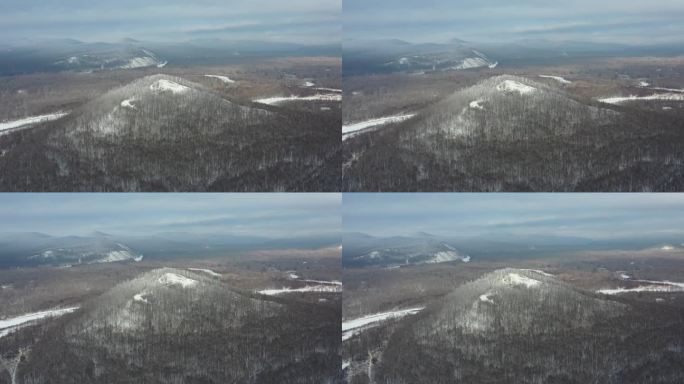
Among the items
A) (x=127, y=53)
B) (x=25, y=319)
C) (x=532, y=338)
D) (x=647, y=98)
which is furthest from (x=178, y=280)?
(x=647, y=98)

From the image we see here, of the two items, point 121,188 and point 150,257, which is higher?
point 121,188

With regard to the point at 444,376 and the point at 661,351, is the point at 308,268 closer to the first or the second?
the point at 444,376

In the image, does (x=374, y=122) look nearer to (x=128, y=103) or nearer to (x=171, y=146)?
(x=171, y=146)

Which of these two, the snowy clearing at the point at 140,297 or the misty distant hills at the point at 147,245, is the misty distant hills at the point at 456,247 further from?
the snowy clearing at the point at 140,297

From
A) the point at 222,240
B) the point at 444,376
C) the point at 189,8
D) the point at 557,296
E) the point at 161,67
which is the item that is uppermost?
the point at 189,8

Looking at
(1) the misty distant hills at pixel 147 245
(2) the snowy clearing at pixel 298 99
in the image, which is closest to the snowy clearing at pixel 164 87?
(2) the snowy clearing at pixel 298 99

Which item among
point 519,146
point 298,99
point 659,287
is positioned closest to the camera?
point 519,146

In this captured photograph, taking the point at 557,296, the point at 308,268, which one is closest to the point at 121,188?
the point at 308,268
